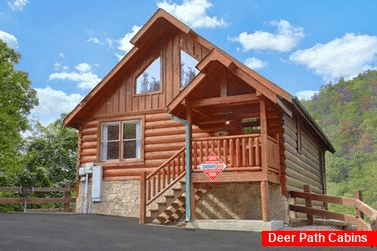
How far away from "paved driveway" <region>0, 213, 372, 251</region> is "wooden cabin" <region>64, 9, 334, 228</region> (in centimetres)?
202

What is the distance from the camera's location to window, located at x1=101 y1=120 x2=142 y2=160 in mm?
18781

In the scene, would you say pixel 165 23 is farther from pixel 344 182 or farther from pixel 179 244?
pixel 344 182

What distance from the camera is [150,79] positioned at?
19.0 m

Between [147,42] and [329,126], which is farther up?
[329,126]

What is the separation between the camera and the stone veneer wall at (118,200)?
18.0 meters

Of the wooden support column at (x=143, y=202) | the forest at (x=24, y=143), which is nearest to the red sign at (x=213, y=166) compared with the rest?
the wooden support column at (x=143, y=202)

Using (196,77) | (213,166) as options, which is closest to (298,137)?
(213,166)

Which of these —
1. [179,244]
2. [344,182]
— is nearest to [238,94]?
[179,244]

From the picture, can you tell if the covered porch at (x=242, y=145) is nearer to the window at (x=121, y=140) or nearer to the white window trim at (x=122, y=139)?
the white window trim at (x=122, y=139)

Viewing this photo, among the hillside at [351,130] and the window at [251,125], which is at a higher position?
the hillside at [351,130]

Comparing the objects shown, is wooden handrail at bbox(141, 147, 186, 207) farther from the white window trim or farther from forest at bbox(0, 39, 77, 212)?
forest at bbox(0, 39, 77, 212)

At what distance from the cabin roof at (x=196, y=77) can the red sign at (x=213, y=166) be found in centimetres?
203

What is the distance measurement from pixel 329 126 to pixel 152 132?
7185 cm

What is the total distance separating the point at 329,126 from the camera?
84500mm
